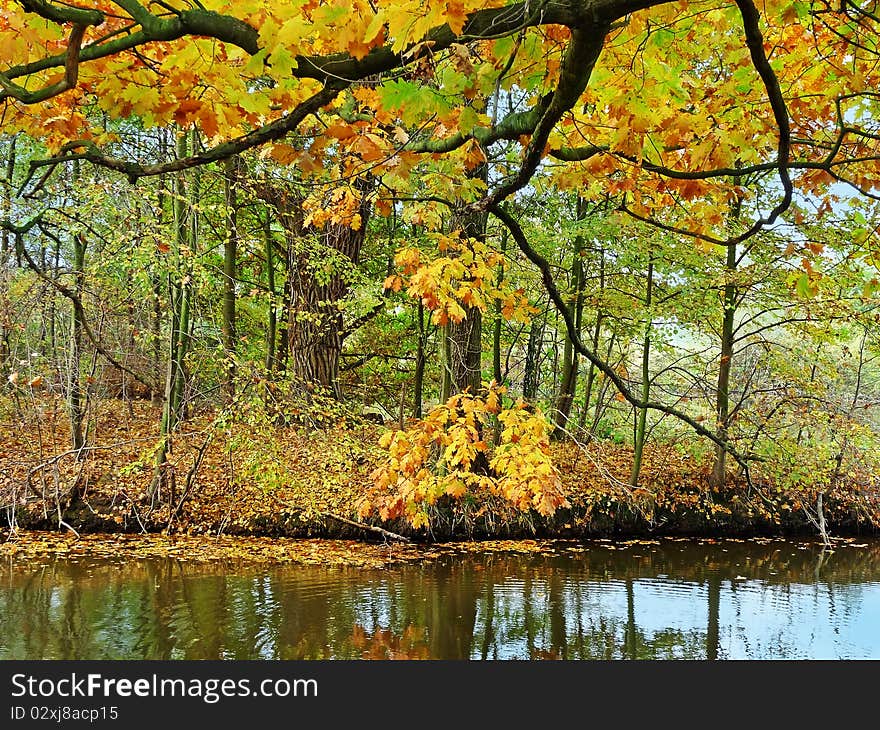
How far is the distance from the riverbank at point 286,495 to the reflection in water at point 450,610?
1047 millimetres

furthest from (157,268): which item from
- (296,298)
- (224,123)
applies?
(224,123)

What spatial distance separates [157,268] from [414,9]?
7.44m

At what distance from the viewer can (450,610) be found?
7.23m

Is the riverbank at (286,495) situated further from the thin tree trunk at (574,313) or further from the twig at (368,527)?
the thin tree trunk at (574,313)

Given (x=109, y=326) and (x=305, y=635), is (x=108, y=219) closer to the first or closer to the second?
(x=109, y=326)

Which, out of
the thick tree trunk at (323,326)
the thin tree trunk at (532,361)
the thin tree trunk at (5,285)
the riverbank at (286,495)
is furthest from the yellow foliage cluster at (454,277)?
the thin tree trunk at (532,361)

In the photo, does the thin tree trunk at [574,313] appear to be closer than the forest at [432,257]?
No

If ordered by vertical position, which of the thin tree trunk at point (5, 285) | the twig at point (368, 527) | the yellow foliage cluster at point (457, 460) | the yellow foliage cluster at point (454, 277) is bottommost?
the twig at point (368, 527)

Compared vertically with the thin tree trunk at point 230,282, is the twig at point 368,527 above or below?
below

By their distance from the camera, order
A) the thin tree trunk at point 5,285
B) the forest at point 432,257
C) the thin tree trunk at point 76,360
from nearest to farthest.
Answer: the forest at point 432,257 → the thin tree trunk at point 5,285 → the thin tree trunk at point 76,360

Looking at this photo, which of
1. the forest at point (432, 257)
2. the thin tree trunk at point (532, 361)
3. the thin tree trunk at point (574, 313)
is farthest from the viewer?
the thin tree trunk at point (532, 361)

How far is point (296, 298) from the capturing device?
11.8 m

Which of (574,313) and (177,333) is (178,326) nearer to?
(177,333)

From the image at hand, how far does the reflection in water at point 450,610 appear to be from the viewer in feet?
20.0
